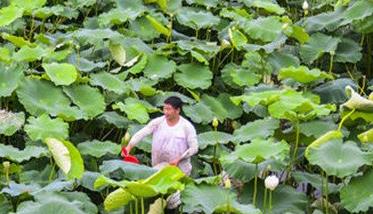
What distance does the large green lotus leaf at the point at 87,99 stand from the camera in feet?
18.7

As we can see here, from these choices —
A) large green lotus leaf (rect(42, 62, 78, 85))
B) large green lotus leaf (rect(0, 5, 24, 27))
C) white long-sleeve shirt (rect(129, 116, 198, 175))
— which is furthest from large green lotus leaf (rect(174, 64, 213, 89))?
white long-sleeve shirt (rect(129, 116, 198, 175))

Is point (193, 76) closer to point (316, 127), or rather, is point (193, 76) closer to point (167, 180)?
point (316, 127)

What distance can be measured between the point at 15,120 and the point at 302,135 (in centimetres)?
183

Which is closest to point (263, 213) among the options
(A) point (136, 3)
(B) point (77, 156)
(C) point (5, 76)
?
(B) point (77, 156)

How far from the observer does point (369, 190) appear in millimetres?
4395

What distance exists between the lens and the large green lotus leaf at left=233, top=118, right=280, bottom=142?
5.09m

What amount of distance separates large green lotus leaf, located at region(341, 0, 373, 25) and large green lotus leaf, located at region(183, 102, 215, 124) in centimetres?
145

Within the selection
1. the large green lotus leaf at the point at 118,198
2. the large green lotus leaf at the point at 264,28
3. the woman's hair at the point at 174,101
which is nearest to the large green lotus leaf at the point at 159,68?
the large green lotus leaf at the point at 264,28

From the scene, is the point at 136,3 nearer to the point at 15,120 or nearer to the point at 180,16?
the point at 180,16

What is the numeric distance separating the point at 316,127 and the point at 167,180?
4.57 feet

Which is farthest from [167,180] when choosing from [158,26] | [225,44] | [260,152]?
[158,26]

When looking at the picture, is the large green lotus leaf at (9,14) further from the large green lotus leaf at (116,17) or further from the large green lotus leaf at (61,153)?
the large green lotus leaf at (61,153)

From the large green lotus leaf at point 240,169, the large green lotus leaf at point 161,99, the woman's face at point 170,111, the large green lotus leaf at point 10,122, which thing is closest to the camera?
the large green lotus leaf at point 240,169

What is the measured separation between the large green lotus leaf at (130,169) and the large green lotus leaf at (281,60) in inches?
90.4
